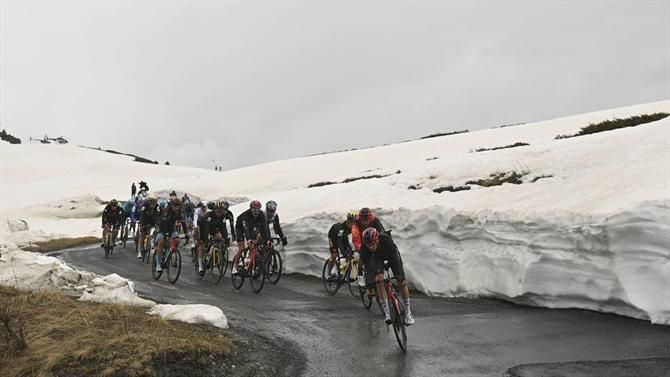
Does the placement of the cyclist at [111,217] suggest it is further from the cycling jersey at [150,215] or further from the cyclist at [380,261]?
the cyclist at [380,261]

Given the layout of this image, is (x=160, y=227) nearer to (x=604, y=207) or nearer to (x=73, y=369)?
(x=73, y=369)

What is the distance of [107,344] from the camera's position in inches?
283

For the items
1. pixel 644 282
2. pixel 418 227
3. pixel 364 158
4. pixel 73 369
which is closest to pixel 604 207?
pixel 644 282

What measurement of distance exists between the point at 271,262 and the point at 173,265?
2839 mm

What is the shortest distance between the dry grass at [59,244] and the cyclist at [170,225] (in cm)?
1513

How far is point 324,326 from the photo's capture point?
34.5ft

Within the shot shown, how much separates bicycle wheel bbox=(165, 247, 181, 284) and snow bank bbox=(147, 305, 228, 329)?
19.6 ft

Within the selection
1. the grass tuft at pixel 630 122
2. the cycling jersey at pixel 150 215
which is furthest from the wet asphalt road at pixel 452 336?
the grass tuft at pixel 630 122

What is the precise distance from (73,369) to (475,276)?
8.85 m

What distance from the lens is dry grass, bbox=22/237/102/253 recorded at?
29078 mm

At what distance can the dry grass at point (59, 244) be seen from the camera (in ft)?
95.4

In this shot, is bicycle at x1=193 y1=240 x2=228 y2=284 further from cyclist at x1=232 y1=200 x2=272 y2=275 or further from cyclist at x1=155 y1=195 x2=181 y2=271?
cyclist at x1=232 y1=200 x2=272 y2=275

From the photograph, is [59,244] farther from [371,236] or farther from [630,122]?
[630,122]

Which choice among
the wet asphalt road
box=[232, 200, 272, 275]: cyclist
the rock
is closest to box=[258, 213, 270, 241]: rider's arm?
box=[232, 200, 272, 275]: cyclist
